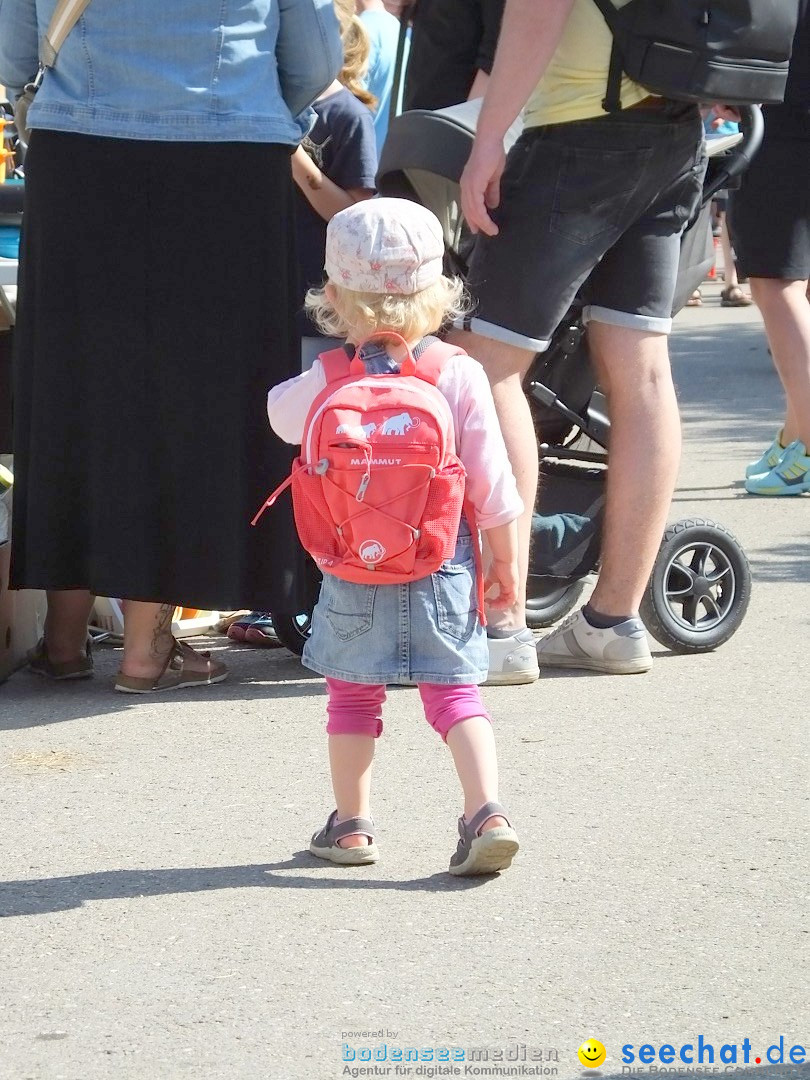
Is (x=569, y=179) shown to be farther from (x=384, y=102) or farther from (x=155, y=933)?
(x=384, y=102)

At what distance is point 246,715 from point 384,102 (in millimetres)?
3089

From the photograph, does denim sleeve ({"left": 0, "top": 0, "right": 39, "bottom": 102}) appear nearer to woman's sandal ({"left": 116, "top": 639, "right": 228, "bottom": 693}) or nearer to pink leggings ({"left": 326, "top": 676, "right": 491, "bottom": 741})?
woman's sandal ({"left": 116, "top": 639, "right": 228, "bottom": 693})

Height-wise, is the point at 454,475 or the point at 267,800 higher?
the point at 454,475

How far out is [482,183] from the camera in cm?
415

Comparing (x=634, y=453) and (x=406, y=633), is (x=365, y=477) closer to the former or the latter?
(x=406, y=633)

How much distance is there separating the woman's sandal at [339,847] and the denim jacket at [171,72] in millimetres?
1645

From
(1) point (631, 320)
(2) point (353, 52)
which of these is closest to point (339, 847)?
(1) point (631, 320)

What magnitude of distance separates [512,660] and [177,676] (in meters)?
0.83

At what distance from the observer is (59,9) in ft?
13.5

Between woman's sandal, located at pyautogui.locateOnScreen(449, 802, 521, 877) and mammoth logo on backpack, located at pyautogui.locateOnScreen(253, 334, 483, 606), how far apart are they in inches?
17.1

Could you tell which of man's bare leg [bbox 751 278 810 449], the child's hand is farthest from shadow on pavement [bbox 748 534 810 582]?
the child's hand

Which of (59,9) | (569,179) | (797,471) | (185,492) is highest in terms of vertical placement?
(59,9)

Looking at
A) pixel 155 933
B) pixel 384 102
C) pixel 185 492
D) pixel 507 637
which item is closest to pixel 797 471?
pixel 384 102

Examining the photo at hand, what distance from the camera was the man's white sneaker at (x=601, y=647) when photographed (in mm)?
4555
